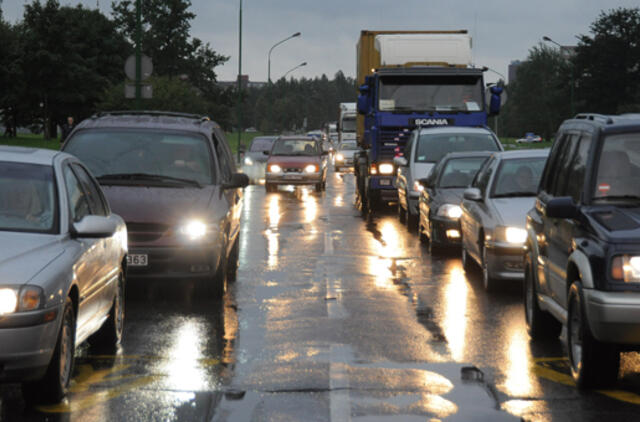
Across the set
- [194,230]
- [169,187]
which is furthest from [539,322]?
[169,187]

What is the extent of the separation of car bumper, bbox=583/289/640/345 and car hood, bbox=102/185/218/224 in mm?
5423

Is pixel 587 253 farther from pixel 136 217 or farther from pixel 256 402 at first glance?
pixel 136 217

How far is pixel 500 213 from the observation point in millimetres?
12039

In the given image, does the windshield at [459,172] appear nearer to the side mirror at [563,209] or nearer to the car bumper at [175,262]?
the car bumper at [175,262]

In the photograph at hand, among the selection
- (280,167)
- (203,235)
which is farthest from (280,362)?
(280,167)

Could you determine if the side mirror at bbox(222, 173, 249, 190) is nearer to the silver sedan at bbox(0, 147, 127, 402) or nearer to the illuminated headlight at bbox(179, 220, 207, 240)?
the illuminated headlight at bbox(179, 220, 207, 240)

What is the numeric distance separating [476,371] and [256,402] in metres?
1.78

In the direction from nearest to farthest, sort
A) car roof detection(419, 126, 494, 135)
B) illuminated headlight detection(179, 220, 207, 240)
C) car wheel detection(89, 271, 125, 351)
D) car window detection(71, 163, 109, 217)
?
car window detection(71, 163, 109, 217), car wheel detection(89, 271, 125, 351), illuminated headlight detection(179, 220, 207, 240), car roof detection(419, 126, 494, 135)

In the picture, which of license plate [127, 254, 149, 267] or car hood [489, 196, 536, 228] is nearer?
license plate [127, 254, 149, 267]

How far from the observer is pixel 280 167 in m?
34.6

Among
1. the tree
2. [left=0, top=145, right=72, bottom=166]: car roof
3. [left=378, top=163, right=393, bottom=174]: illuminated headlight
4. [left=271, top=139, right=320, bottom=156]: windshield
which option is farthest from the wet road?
the tree

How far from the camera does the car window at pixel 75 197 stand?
24.6ft

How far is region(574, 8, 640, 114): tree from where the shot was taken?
103 metres

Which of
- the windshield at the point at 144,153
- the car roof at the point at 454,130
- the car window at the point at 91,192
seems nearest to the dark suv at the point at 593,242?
the car window at the point at 91,192
